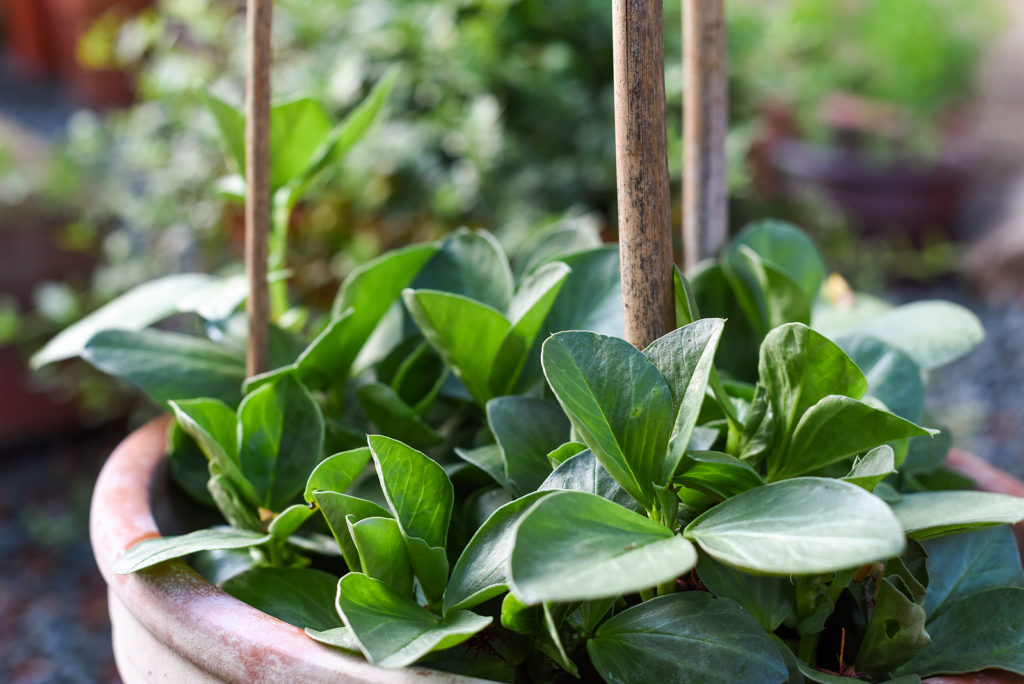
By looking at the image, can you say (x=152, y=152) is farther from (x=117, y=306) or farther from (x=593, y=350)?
(x=593, y=350)

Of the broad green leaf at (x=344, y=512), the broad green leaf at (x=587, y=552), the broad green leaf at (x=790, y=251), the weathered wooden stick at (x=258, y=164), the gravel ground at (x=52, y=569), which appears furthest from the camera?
the gravel ground at (x=52, y=569)

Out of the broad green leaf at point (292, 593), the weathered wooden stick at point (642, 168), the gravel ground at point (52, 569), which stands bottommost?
the gravel ground at point (52, 569)

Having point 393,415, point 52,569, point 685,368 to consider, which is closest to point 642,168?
point 685,368

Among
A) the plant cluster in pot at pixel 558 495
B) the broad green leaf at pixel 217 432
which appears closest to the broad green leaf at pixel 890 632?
the plant cluster in pot at pixel 558 495

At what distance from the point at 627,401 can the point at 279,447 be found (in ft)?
0.72

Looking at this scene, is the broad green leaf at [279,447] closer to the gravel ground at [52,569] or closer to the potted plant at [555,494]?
the potted plant at [555,494]

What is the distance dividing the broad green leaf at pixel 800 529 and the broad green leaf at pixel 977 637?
121 millimetres

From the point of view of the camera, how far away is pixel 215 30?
1.25 m

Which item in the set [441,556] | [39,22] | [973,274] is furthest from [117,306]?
[39,22]

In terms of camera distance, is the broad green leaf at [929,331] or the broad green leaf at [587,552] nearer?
the broad green leaf at [587,552]

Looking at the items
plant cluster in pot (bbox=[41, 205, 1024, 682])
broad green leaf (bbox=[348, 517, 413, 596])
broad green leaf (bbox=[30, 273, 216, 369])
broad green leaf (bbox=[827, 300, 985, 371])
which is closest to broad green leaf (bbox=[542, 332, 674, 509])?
plant cluster in pot (bbox=[41, 205, 1024, 682])

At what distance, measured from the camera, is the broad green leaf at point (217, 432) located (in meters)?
0.47

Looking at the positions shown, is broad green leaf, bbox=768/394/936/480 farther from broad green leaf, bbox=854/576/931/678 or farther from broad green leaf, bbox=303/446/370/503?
broad green leaf, bbox=303/446/370/503

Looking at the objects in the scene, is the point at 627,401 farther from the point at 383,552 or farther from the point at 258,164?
the point at 258,164
